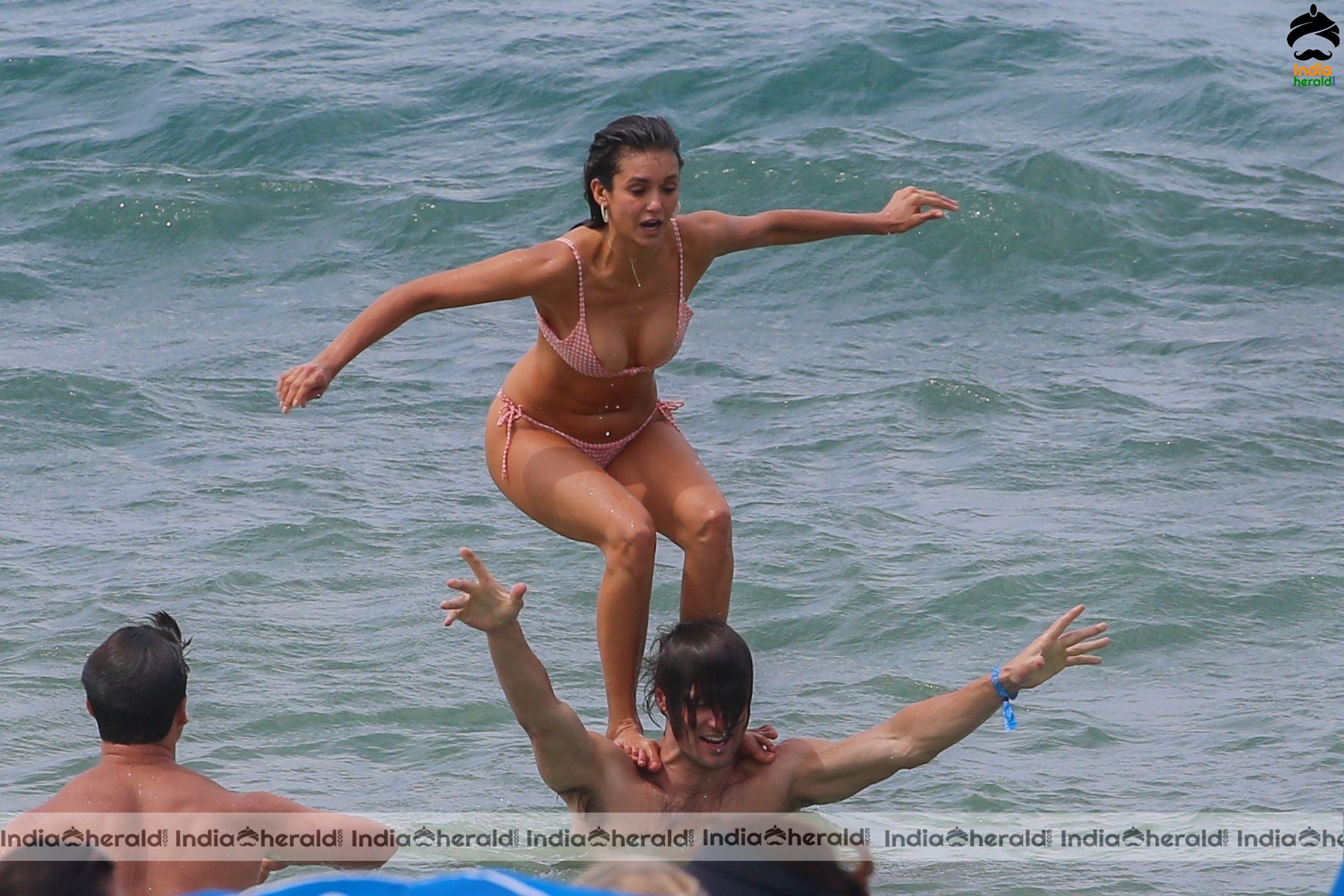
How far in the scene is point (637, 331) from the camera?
6480 millimetres

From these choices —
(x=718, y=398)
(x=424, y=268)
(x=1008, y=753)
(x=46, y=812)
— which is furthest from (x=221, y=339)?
(x=46, y=812)

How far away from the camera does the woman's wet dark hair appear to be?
20.3 feet

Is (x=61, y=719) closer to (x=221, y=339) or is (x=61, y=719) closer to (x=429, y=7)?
(x=221, y=339)

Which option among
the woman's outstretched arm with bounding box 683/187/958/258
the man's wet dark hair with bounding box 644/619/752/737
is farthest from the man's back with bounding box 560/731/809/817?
the woman's outstretched arm with bounding box 683/187/958/258

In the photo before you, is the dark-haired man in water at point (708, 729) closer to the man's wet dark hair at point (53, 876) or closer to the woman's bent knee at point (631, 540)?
the woman's bent knee at point (631, 540)

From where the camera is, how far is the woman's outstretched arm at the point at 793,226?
6594 millimetres

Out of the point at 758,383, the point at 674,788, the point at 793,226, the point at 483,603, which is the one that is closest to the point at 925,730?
the point at 674,788

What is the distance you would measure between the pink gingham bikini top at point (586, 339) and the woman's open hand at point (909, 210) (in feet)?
3.00

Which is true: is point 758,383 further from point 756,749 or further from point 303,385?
point 303,385

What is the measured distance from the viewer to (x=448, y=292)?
612 cm

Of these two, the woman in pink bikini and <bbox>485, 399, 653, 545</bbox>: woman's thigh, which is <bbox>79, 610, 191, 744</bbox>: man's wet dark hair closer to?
the woman in pink bikini

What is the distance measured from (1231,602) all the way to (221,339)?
8.02m

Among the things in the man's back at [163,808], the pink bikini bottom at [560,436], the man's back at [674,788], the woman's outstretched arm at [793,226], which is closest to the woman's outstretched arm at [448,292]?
the pink bikini bottom at [560,436]

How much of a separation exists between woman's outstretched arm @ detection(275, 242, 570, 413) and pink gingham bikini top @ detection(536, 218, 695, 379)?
14 cm
